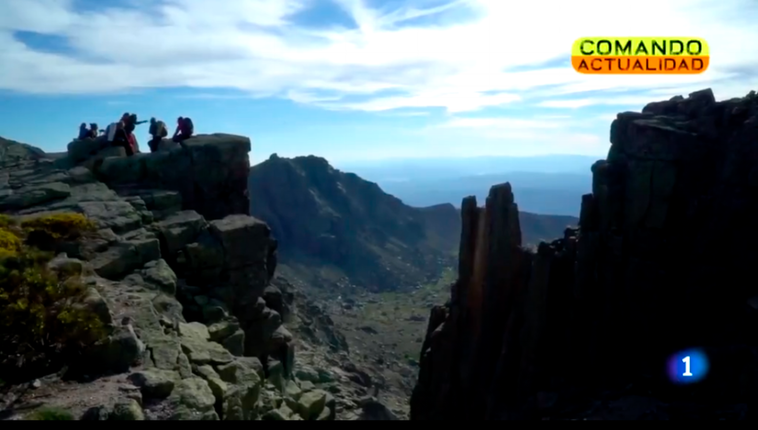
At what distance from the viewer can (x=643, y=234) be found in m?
45.6

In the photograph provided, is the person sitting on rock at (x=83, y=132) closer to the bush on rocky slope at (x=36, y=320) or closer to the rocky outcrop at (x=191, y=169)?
the rocky outcrop at (x=191, y=169)

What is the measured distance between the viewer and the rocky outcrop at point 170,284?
17.8 m

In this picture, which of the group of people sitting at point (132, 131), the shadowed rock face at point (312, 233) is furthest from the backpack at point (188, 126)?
the shadowed rock face at point (312, 233)

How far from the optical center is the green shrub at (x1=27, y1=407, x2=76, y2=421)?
14680 millimetres

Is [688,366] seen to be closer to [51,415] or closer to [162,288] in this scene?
[162,288]

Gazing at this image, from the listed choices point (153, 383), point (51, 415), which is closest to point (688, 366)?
point (153, 383)

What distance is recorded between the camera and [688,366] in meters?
40.2

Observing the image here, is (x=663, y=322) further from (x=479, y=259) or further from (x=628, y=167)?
(x=479, y=259)

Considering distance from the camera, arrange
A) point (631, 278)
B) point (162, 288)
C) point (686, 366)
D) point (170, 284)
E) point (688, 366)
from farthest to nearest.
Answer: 1. point (631, 278)
2. point (686, 366)
3. point (688, 366)
4. point (170, 284)
5. point (162, 288)

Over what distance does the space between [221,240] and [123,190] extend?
26.2 ft

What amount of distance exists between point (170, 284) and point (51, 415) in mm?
13063

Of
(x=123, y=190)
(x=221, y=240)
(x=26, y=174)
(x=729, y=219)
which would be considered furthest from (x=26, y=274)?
(x=729, y=219)

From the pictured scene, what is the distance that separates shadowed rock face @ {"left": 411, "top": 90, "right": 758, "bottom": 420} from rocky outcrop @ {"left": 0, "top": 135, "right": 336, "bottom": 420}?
55.2 feet

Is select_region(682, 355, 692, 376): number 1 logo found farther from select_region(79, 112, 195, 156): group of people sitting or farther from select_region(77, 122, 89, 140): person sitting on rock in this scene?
select_region(77, 122, 89, 140): person sitting on rock
